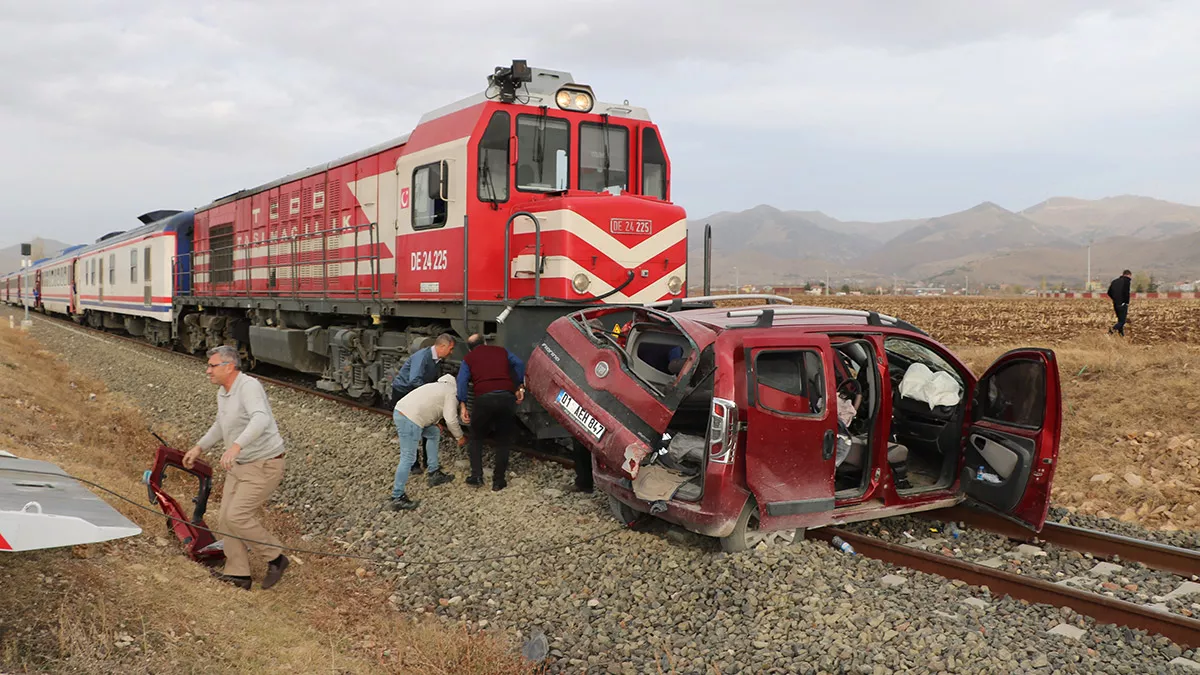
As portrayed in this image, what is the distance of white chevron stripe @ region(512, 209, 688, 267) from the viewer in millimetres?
8297

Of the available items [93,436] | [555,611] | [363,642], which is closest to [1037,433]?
[555,611]

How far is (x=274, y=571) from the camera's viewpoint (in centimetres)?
581

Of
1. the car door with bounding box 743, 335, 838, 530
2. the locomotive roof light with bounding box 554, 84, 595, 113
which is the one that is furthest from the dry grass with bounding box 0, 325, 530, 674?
the locomotive roof light with bounding box 554, 84, 595, 113

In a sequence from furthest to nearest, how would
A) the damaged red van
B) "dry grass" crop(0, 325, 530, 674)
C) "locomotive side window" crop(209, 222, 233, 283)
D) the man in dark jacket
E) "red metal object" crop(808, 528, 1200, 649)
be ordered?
1. "locomotive side window" crop(209, 222, 233, 283)
2. the man in dark jacket
3. the damaged red van
4. "red metal object" crop(808, 528, 1200, 649)
5. "dry grass" crop(0, 325, 530, 674)

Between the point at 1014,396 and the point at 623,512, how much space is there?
3037 mm

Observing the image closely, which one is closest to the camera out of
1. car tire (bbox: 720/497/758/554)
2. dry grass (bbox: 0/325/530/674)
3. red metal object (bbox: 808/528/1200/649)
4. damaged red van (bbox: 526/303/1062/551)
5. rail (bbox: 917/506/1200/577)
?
dry grass (bbox: 0/325/530/674)

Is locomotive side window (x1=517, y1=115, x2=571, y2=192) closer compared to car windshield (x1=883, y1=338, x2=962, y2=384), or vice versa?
car windshield (x1=883, y1=338, x2=962, y2=384)

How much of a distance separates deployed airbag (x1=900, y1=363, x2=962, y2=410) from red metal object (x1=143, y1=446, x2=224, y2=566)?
5.32m

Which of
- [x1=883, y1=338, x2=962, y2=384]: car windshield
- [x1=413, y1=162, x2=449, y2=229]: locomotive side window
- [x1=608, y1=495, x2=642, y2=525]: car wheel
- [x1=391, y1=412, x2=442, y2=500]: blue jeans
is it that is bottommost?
[x1=608, y1=495, x2=642, y2=525]: car wheel

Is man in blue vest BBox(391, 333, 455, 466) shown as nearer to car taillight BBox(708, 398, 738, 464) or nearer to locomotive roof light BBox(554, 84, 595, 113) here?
locomotive roof light BBox(554, 84, 595, 113)

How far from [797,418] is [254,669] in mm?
3430

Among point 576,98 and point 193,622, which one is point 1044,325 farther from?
point 193,622

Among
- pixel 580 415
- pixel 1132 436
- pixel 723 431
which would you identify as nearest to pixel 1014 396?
pixel 723 431

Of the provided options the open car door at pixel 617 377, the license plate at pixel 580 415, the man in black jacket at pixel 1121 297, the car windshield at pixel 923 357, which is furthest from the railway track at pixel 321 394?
the man in black jacket at pixel 1121 297
